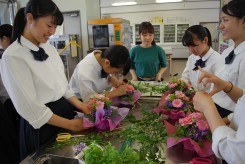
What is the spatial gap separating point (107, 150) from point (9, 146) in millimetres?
1231

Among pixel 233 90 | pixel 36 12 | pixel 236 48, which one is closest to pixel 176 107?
pixel 233 90

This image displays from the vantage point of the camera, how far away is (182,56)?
10000mm

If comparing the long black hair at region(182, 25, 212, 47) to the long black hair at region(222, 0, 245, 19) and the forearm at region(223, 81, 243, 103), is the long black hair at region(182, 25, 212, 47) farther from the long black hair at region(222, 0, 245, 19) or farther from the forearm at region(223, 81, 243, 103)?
the forearm at region(223, 81, 243, 103)

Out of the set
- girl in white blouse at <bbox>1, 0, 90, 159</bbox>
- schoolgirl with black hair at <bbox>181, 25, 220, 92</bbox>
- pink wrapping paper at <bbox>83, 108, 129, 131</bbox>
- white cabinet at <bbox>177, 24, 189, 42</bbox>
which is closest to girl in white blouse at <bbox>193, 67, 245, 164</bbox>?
pink wrapping paper at <bbox>83, 108, 129, 131</bbox>

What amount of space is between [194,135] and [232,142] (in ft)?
0.94

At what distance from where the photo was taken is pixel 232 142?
0.70 meters

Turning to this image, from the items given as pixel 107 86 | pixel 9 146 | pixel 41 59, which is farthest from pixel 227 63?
pixel 9 146

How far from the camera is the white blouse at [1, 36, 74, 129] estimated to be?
3.50ft

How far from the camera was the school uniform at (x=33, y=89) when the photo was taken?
107 cm

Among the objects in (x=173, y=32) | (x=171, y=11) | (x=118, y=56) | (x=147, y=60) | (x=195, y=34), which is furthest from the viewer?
(x=173, y=32)

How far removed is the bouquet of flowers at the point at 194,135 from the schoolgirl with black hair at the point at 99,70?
730mm

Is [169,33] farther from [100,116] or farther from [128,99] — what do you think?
[100,116]

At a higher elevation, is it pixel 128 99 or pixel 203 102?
pixel 203 102

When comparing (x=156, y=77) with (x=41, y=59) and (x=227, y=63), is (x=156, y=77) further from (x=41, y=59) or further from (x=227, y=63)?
(x=41, y=59)
